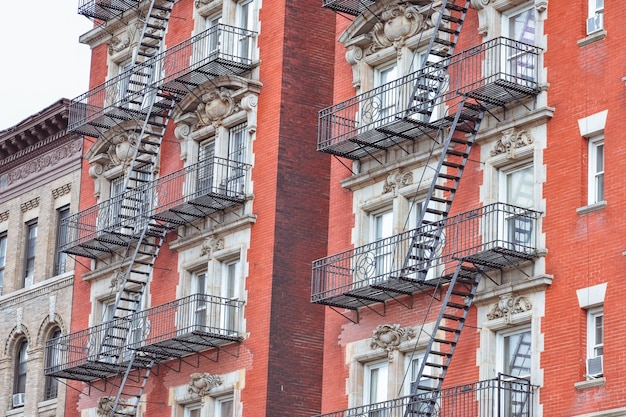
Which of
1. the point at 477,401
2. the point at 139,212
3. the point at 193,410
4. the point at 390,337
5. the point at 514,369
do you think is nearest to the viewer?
the point at 477,401

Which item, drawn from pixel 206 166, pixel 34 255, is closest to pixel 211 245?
pixel 206 166

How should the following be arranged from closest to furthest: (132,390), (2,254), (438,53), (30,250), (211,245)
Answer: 1. (438,53)
2. (211,245)
3. (132,390)
4. (30,250)
5. (2,254)

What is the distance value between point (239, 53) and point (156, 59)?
4069 millimetres

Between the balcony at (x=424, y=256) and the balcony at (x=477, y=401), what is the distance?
252 cm

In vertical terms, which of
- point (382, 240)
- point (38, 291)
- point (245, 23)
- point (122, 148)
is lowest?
point (382, 240)

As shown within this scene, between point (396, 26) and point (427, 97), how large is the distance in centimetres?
287

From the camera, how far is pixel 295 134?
44375 millimetres

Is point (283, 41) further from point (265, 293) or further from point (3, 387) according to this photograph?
point (3, 387)

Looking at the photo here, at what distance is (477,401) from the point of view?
34.9 m

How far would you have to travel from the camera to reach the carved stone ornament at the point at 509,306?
1377 inches

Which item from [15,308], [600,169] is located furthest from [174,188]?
[600,169]

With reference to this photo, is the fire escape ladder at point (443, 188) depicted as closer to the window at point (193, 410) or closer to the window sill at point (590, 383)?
the window sill at point (590, 383)

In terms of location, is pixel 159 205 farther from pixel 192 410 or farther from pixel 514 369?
pixel 514 369

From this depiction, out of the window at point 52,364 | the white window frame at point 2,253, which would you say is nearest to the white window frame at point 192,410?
the window at point 52,364
